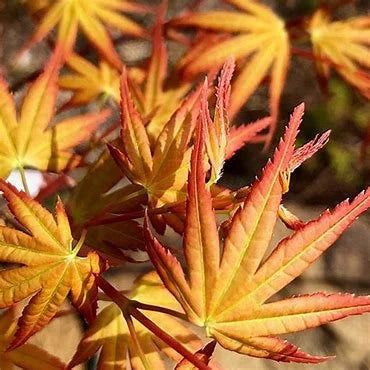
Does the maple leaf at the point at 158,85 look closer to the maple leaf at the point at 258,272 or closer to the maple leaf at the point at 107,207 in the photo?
the maple leaf at the point at 107,207

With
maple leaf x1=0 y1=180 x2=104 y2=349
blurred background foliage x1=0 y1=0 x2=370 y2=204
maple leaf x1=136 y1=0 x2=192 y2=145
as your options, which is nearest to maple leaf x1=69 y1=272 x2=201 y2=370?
maple leaf x1=0 y1=180 x2=104 y2=349

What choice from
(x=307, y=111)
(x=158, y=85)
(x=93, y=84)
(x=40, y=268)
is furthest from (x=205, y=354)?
(x=307, y=111)

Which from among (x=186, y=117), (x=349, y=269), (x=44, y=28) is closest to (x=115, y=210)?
(x=186, y=117)

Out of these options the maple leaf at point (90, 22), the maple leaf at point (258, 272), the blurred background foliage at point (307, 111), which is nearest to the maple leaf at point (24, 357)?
the maple leaf at point (258, 272)

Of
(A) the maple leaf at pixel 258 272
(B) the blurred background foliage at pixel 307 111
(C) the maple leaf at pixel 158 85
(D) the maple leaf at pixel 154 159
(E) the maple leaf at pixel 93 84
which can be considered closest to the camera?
(A) the maple leaf at pixel 258 272

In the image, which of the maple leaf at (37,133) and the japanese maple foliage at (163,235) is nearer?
the japanese maple foliage at (163,235)

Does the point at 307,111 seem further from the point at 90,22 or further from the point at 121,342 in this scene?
the point at 121,342

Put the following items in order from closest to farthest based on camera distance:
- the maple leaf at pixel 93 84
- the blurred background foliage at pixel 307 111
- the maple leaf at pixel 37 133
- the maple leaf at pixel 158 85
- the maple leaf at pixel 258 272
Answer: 1. the maple leaf at pixel 258 272
2. the maple leaf at pixel 37 133
3. the maple leaf at pixel 158 85
4. the maple leaf at pixel 93 84
5. the blurred background foliage at pixel 307 111
